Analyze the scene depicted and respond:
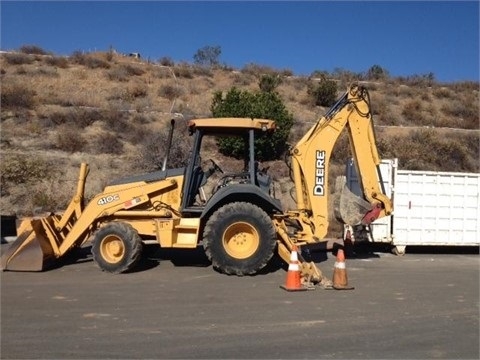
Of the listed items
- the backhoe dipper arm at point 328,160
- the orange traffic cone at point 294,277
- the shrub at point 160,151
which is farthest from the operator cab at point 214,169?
the shrub at point 160,151

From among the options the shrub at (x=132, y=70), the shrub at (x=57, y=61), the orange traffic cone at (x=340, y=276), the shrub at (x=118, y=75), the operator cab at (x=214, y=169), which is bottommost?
the orange traffic cone at (x=340, y=276)

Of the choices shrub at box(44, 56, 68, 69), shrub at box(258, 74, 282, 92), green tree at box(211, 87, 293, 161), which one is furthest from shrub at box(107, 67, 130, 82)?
green tree at box(211, 87, 293, 161)

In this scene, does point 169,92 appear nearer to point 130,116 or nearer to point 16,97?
Result: point 130,116

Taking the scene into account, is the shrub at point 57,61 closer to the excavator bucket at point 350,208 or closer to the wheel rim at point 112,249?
the excavator bucket at point 350,208

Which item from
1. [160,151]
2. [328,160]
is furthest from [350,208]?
[160,151]

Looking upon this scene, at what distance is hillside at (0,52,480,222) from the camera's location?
22844 millimetres

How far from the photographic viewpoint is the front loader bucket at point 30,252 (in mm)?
11133

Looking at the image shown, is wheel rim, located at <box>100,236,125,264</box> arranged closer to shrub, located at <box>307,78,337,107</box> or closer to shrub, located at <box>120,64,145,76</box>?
shrub, located at <box>307,78,337,107</box>

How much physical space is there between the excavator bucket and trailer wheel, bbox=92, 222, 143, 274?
4195 mm

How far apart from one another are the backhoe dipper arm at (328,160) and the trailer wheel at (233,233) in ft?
3.99

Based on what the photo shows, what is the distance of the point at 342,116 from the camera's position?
1244cm

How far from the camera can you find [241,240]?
11.3 m

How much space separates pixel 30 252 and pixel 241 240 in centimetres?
374

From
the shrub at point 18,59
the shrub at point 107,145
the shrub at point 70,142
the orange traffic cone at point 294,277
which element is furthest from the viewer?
the shrub at point 18,59
